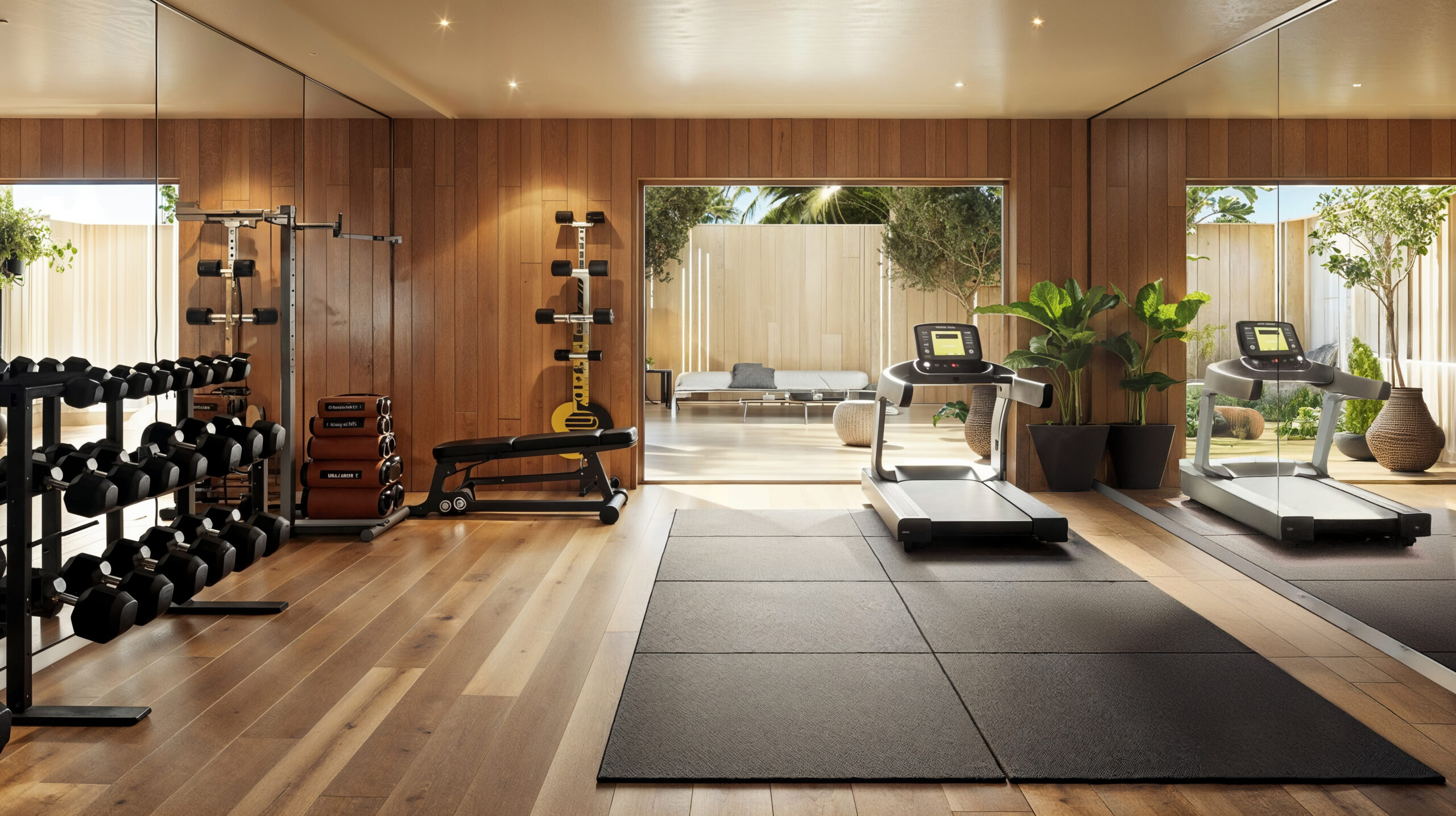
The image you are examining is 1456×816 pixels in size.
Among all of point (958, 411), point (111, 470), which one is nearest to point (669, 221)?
point (958, 411)

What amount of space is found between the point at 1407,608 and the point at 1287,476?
81 centimetres

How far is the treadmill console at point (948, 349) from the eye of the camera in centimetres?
540

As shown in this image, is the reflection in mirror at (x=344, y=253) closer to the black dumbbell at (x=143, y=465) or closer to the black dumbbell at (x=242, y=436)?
the black dumbbell at (x=242, y=436)

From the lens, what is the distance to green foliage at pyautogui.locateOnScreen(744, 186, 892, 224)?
42.8 ft

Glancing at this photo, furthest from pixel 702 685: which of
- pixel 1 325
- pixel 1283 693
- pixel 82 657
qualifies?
pixel 1 325

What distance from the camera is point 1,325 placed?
282cm

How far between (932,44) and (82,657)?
172 inches

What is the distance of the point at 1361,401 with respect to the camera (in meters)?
3.24

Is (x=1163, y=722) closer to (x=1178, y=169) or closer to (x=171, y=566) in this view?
(x=171, y=566)

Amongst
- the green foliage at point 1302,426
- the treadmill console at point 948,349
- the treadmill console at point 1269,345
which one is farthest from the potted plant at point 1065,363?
the green foliage at point 1302,426

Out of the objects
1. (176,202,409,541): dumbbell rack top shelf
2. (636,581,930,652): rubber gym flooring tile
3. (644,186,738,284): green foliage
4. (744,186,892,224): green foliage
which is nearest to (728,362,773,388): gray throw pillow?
(644,186,738,284): green foliage

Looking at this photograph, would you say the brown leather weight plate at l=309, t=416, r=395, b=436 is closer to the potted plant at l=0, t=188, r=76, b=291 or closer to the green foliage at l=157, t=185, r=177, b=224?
the green foliage at l=157, t=185, r=177, b=224

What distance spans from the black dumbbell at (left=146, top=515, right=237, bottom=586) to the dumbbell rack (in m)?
0.32

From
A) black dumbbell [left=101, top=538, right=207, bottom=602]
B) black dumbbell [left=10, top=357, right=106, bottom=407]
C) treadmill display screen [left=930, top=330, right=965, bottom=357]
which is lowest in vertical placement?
black dumbbell [left=101, top=538, right=207, bottom=602]
